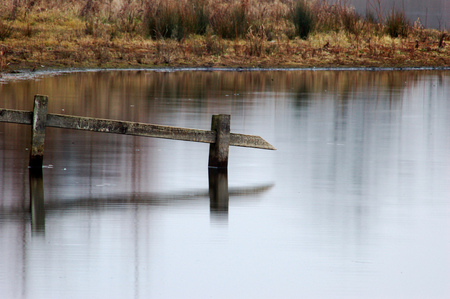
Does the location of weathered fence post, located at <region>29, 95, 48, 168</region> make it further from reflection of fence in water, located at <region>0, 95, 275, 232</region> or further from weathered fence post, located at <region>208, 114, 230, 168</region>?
weathered fence post, located at <region>208, 114, 230, 168</region>

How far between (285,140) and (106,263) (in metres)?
8.44

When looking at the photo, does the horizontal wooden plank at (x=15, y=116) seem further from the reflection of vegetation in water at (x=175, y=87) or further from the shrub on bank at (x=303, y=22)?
the shrub on bank at (x=303, y=22)

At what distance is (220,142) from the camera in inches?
481

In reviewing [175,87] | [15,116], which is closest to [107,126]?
[15,116]

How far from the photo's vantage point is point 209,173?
12328mm

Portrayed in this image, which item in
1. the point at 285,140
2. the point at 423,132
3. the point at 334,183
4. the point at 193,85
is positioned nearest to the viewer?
the point at 334,183

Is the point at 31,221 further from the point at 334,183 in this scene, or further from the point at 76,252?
the point at 334,183

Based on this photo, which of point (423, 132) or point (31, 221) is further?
point (423, 132)

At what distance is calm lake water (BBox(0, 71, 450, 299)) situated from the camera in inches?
292

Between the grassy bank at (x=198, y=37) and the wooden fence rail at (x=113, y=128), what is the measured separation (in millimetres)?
16180

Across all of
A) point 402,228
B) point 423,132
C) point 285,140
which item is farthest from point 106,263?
point 423,132

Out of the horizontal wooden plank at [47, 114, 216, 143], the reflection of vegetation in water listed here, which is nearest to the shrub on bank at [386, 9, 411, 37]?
the reflection of vegetation in water

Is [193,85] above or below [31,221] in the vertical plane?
above

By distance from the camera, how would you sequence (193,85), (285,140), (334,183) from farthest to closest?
(193,85) → (285,140) → (334,183)
